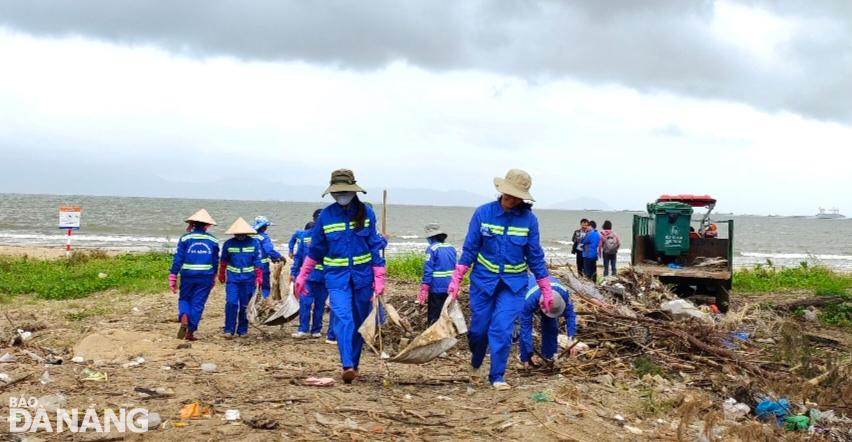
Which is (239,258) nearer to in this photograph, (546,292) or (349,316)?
(349,316)

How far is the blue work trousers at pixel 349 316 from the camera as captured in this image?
600 cm

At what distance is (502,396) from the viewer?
5.64 m

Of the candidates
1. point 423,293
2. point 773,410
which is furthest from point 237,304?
point 773,410

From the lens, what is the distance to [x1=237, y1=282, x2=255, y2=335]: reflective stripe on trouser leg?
898 centimetres

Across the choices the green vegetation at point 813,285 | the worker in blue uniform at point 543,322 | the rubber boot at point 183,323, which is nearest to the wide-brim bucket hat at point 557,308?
the worker in blue uniform at point 543,322

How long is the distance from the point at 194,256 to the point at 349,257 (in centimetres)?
313

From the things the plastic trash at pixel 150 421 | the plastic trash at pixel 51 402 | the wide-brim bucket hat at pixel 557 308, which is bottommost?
the plastic trash at pixel 51 402

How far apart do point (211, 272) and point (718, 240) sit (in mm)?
9971

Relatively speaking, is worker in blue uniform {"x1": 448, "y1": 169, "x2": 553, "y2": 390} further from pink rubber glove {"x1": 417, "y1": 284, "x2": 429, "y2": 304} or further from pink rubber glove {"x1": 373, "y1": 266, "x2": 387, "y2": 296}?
pink rubber glove {"x1": 417, "y1": 284, "x2": 429, "y2": 304}

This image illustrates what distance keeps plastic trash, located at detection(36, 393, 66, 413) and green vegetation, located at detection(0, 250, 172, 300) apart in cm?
824

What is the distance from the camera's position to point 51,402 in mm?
5109

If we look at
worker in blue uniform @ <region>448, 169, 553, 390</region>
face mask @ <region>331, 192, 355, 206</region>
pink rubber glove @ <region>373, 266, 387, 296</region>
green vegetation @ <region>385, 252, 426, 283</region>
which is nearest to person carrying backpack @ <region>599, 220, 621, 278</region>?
green vegetation @ <region>385, 252, 426, 283</region>

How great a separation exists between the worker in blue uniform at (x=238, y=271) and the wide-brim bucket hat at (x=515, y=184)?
4.14 metres

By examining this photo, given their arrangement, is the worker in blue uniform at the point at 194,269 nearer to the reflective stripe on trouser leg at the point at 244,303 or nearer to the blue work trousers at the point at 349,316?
the reflective stripe on trouser leg at the point at 244,303
